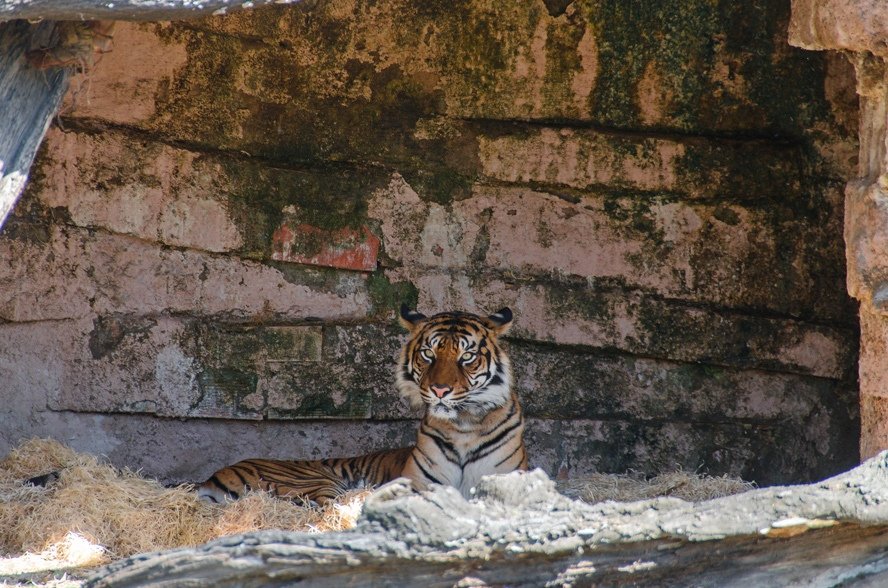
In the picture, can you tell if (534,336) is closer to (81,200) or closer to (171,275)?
(171,275)

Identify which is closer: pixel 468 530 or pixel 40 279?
pixel 468 530

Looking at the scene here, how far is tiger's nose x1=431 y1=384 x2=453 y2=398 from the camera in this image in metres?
5.82

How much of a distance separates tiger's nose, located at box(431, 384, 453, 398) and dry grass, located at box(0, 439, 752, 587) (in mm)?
579

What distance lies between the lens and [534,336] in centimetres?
663

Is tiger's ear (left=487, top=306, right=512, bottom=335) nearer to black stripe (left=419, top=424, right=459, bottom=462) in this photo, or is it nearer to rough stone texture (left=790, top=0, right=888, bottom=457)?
black stripe (left=419, top=424, right=459, bottom=462)

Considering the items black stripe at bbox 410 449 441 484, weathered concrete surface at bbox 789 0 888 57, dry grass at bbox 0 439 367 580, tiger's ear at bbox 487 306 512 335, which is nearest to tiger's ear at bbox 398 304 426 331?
tiger's ear at bbox 487 306 512 335

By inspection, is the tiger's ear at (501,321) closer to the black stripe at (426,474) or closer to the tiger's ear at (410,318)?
the tiger's ear at (410,318)

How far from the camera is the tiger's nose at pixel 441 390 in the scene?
5820 millimetres

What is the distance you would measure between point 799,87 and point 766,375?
1493 mm

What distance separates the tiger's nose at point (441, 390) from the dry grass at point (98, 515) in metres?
0.58

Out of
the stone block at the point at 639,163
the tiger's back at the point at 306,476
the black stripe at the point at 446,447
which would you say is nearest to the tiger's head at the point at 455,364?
the black stripe at the point at 446,447

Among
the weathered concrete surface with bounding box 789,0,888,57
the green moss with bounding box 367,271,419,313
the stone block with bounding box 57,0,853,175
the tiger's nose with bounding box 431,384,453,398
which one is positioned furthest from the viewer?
the green moss with bounding box 367,271,419,313

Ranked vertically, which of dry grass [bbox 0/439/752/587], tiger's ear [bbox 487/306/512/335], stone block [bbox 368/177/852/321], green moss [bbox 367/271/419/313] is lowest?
dry grass [bbox 0/439/752/587]

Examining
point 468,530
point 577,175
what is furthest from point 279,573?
point 577,175
